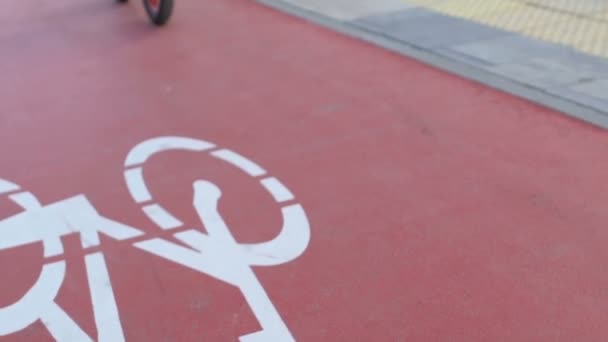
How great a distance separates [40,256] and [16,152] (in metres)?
1.31

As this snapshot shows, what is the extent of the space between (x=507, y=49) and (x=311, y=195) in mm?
2666

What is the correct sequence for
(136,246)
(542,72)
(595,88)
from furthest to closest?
(542,72), (595,88), (136,246)

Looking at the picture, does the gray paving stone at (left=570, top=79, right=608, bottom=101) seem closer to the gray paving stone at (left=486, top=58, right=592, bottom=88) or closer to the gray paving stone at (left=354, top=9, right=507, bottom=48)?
the gray paving stone at (left=486, top=58, right=592, bottom=88)

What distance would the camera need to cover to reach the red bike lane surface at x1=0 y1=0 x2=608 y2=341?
3213 mm

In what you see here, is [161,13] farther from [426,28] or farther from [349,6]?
[426,28]

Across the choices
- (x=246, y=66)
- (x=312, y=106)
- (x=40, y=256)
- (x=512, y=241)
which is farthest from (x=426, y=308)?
(x=246, y=66)

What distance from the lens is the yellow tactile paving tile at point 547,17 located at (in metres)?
6.12

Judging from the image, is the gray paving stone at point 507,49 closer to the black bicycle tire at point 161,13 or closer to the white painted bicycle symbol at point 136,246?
the white painted bicycle symbol at point 136,246

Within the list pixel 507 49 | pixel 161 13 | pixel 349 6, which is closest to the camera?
pixel 507 49

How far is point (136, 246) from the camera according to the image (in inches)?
146

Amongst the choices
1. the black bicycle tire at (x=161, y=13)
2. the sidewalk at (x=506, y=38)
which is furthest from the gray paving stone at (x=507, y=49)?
the black bicycle tire at (x=161, y=13)

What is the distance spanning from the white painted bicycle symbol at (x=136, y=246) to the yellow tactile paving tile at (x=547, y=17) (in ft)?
10.2

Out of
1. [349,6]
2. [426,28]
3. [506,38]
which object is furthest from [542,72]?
[349,6]

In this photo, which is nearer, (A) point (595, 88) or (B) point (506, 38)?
(A) point (595, 88)
